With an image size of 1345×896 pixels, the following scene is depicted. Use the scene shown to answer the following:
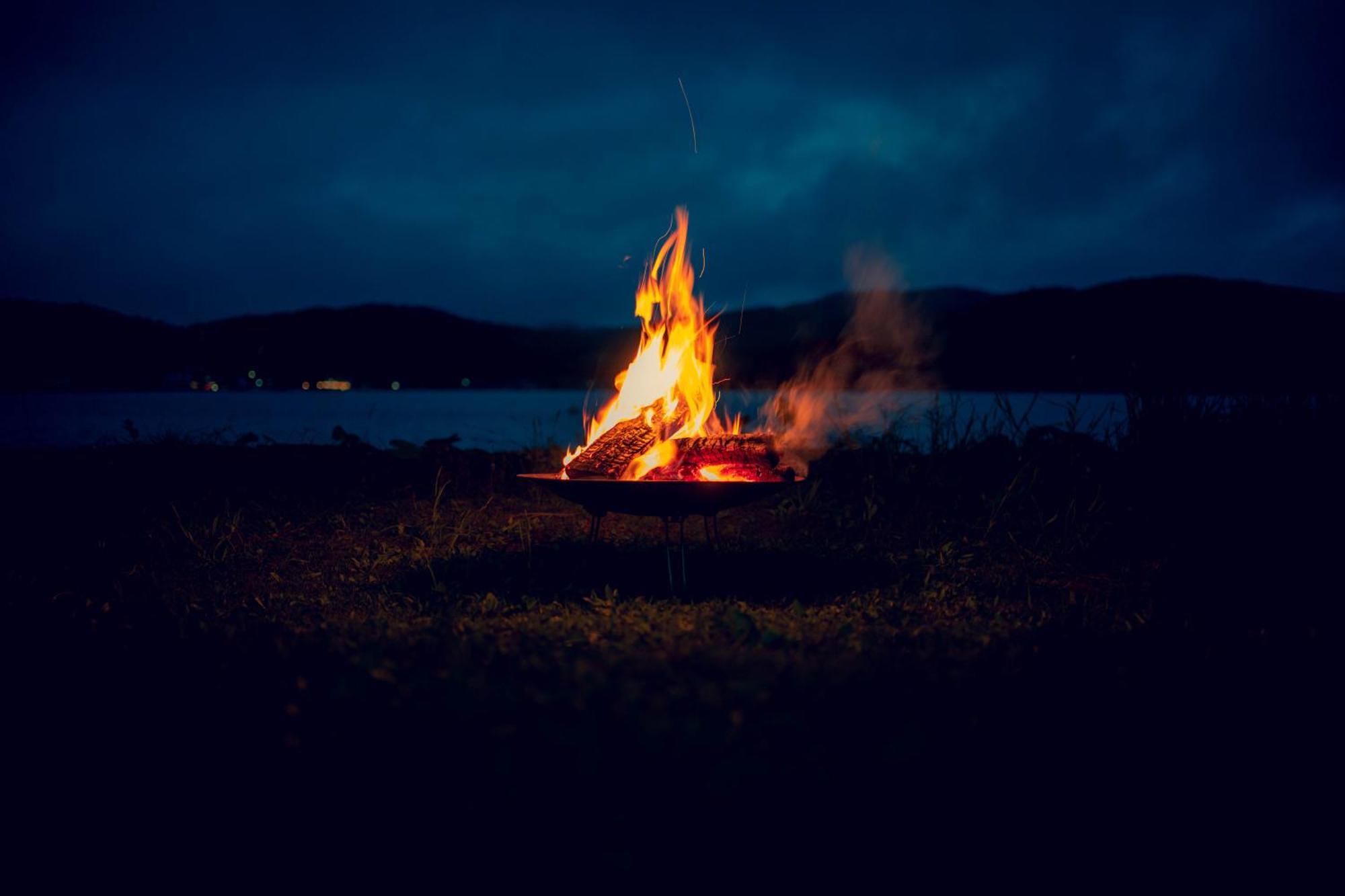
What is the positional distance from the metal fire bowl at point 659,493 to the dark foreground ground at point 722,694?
51 centimetres

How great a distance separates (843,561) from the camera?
563 centimetres

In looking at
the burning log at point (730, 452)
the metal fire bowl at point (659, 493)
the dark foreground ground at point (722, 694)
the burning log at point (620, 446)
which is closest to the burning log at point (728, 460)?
the burning log at point (730, 452)

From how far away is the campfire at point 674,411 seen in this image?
5.04 meters

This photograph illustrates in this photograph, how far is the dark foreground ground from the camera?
2.33m

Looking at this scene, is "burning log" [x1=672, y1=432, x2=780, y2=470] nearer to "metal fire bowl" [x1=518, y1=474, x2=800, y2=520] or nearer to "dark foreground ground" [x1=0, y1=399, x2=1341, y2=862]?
"metal fire bowl" [x1=518, y1=474, x2=800, y2=520]

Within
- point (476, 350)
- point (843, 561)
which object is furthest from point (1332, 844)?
point (476, 350)

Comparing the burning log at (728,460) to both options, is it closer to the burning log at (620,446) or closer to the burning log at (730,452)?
the burning log at (730,452)

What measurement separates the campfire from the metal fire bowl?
1.30ft

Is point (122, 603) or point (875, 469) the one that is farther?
point (875, 469)

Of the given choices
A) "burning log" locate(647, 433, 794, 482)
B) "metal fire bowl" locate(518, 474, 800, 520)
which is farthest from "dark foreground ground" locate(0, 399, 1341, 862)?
"burning log" locate(647, 433, 794, 482)

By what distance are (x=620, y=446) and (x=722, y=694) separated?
272 centimetres

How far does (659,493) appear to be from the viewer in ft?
14.4

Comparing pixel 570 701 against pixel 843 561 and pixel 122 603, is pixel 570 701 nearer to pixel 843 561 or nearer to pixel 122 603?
pixel 122 603

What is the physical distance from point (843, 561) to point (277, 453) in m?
5.06
